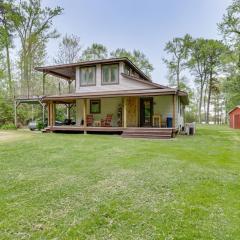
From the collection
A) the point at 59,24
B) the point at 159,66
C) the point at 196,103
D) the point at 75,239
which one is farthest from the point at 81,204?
the point at 196,103

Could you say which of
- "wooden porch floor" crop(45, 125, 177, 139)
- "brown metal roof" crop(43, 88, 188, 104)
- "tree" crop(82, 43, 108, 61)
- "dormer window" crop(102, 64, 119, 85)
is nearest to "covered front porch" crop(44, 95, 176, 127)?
"wooden porch floor" crop(45, 125, 177, 139)

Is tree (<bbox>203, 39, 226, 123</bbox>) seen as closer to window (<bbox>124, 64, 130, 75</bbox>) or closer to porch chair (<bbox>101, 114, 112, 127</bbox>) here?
window (<bbox>124, 64, 130, 75</bbox>)

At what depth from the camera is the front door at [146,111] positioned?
1524cm

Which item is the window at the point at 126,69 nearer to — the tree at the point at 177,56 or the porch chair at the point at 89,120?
the porch chair at the point at 89,120

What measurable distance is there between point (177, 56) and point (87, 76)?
2252 cm

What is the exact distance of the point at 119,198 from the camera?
391 centimetres

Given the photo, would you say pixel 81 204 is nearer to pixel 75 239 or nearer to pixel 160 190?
pixel 75 239

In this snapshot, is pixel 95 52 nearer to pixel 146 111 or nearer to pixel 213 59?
pixel 213 59

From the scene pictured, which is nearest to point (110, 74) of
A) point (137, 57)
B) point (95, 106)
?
point (95, 106)

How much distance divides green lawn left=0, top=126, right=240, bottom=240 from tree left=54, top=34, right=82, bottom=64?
23.5m

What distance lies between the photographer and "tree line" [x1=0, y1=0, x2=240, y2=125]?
21.0 meters

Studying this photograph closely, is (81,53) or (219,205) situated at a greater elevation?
(81,53)

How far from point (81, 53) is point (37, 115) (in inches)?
428

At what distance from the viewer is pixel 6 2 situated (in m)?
19.9
